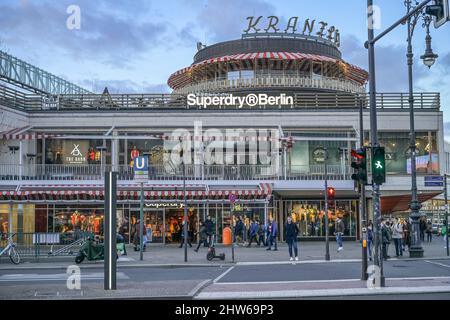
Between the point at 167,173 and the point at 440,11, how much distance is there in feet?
95.3

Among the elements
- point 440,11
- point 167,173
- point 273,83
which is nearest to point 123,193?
point 167,173

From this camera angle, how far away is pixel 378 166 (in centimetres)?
1747

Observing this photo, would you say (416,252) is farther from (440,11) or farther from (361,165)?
(440,11)

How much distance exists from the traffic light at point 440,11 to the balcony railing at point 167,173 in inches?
1069

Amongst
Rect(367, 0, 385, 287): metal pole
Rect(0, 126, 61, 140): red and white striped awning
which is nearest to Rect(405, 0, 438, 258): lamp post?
Rect(367, 0, 385, 287): metal pole

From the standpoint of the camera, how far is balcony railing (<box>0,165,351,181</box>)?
4128cm

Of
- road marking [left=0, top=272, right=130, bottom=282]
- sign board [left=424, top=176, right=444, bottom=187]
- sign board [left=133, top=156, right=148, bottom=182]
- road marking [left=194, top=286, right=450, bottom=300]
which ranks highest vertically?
sign board [left=133, top=156, right=148, bottom=182]

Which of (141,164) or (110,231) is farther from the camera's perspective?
(141,164)

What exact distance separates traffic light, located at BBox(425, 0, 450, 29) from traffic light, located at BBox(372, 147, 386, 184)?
13.3ft

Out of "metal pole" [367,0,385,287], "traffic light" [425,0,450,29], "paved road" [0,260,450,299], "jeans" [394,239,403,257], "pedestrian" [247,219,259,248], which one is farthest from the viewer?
"pedestrian" [247,219,259,248]

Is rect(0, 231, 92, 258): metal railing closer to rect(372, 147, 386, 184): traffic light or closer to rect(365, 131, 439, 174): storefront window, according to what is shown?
rect(372, 147, 386, 184): traffic light

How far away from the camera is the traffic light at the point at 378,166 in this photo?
1741 centimetres

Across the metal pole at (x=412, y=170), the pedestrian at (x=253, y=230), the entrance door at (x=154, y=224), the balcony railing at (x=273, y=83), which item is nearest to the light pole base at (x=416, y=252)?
the metal pole at (x=412, y=170)
